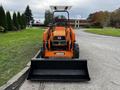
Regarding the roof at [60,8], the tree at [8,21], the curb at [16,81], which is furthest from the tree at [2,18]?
the curb at [16,81]

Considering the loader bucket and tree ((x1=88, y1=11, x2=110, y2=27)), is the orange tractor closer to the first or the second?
the loader bucket

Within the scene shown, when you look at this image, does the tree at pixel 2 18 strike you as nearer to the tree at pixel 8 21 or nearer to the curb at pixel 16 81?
the tree at pixel 8 21

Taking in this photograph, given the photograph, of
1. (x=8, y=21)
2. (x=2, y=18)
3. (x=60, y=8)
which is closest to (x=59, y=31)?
(x=60, y=8)

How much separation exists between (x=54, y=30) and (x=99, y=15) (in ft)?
414

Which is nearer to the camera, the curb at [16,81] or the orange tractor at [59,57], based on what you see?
the curb at [16,81]

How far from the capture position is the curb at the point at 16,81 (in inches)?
316

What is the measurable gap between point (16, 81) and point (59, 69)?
154 cm

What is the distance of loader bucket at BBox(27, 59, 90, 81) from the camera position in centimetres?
940

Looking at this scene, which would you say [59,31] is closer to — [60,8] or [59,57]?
[59,57]

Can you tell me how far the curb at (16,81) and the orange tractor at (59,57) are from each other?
0.92 feet

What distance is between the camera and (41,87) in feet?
28.1

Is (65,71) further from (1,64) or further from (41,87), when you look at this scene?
(1,64)

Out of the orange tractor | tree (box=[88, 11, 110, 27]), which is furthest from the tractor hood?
tree (box=[88, 11, 110, 27])

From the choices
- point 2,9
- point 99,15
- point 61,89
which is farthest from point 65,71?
point 99,15
